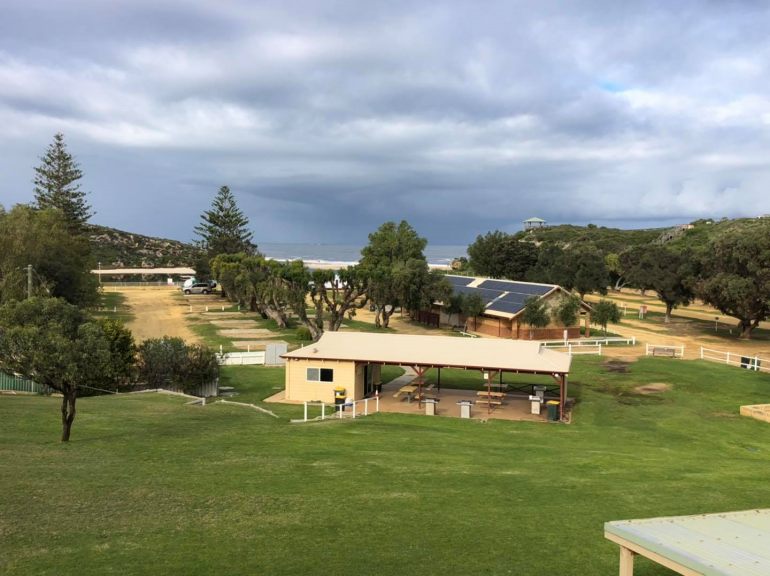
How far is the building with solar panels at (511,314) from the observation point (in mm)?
51906

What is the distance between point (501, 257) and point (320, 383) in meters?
62.9

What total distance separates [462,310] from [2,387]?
37.5 meters

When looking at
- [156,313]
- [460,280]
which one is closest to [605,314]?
[460,280]

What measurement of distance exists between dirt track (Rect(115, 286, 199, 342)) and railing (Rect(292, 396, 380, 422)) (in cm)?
2526

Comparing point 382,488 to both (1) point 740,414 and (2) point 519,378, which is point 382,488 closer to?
(1) point 740,414

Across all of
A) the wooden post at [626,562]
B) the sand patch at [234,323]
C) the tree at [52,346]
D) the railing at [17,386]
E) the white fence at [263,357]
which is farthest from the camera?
the sand patch at [234,323]

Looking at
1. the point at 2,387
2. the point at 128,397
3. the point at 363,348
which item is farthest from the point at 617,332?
the point at 2,387

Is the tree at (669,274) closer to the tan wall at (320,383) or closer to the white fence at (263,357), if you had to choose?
the white fence at (263,357)

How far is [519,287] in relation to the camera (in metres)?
57.4

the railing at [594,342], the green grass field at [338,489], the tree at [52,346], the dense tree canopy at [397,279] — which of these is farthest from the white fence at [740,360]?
the tree at [52,346]

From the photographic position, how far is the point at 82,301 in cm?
5300

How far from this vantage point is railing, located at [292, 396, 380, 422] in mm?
24344

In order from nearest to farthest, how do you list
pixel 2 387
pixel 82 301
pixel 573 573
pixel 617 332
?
pixel 573 573 → pixel 2 387 → pixel 82 301 → pixel 617 332

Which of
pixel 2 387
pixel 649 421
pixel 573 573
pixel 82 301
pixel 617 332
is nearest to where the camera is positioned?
pixel 573 573
